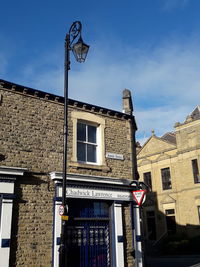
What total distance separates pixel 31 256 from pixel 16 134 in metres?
4.16

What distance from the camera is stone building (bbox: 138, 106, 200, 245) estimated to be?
25.9 m

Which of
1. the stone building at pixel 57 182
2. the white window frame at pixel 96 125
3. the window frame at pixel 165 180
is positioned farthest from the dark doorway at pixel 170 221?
the white window frame at pixel 96 125

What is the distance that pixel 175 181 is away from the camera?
27875 mm

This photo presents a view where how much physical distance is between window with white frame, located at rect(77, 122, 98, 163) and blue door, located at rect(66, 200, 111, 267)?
1879mm

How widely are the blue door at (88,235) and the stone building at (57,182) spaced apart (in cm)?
3

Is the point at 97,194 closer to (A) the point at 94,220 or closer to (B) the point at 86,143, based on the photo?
(A) the point at 94,220

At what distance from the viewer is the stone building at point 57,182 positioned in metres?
9.73

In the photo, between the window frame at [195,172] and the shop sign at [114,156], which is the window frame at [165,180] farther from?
the shop sign at [114,156]

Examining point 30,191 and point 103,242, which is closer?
point 30,191

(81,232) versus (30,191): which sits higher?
(30,191)

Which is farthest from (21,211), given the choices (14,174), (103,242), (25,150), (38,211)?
(103,242)

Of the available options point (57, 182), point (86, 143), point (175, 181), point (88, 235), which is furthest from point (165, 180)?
point (57, 182)

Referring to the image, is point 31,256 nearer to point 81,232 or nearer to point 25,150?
point 81,232

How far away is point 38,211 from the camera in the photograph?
10234mm
